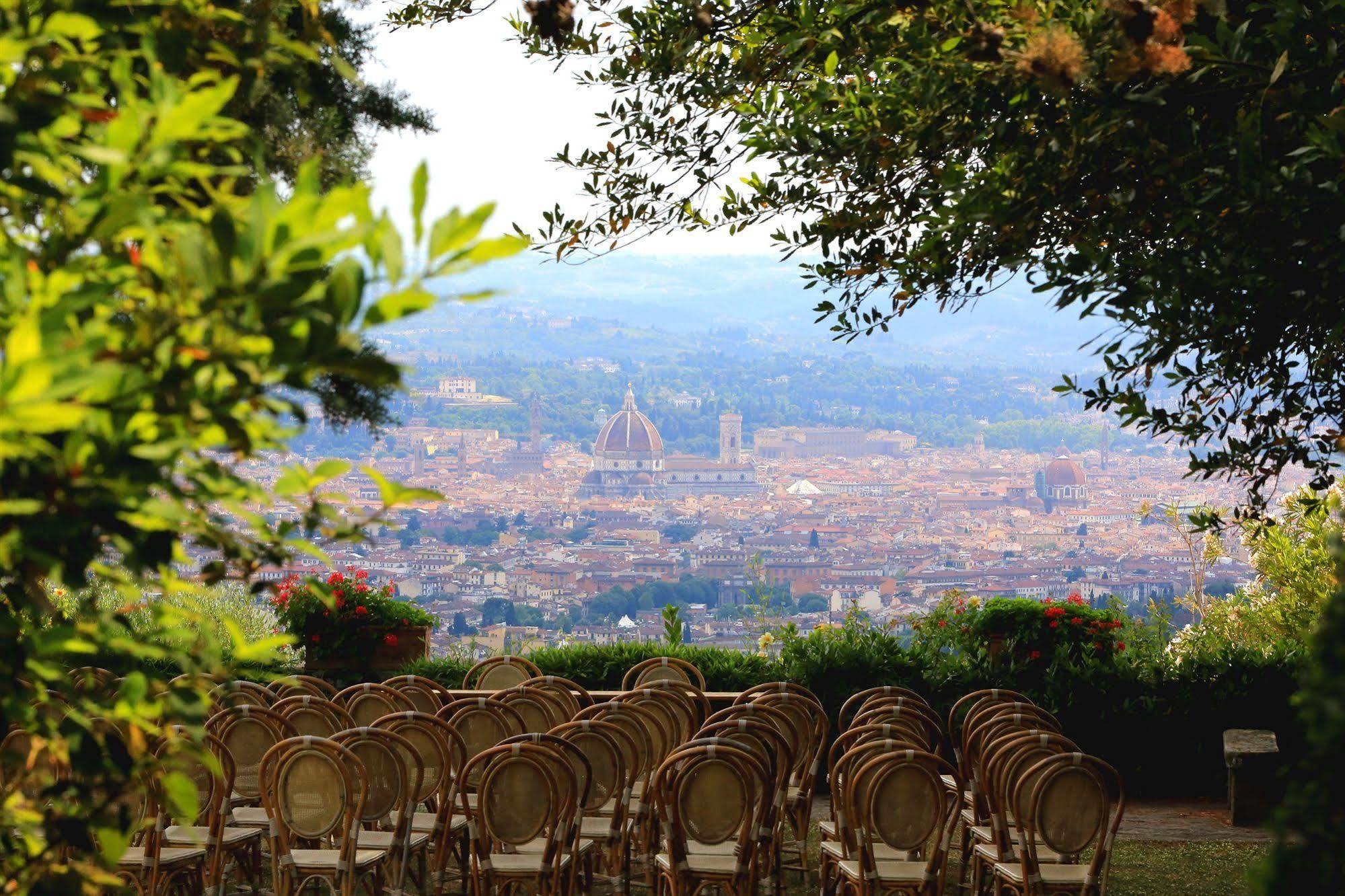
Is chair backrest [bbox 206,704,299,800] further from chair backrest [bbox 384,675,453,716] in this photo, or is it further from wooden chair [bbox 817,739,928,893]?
wooden chair [bbox 817,739,928,893]

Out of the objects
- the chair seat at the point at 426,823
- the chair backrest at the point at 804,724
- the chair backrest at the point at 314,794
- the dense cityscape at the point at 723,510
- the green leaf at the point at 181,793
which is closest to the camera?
the green leaf at the point at 181,793

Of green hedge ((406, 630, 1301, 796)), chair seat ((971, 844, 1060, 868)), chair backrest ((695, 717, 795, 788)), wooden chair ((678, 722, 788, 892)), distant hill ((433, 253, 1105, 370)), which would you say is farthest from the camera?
distant hill ((433, 253, 1105, 370))

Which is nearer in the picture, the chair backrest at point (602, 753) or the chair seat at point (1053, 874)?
the chair seat at point (1053, 874)

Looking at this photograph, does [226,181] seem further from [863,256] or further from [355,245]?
[863,256]

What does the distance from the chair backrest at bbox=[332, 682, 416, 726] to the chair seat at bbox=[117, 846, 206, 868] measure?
1172 millimetres

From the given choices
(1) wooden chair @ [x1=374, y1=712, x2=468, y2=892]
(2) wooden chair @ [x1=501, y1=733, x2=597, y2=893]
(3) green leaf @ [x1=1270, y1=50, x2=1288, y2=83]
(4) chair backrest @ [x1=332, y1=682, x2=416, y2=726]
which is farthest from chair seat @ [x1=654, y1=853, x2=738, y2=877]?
(3) green leaf @ [x1=1270, y1=50, x2=1288, y2=83]

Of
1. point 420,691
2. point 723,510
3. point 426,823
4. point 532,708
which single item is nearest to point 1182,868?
point 532,708

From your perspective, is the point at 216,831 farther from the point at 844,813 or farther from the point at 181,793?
the point at 181,793

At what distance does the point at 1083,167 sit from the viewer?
3.54 metres

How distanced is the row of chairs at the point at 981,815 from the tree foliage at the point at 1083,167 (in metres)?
1.77

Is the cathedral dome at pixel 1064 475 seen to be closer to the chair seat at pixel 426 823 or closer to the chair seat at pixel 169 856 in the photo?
the chair seat at pixel 426 823

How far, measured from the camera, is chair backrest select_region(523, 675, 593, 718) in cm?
692

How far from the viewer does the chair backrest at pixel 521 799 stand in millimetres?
5176

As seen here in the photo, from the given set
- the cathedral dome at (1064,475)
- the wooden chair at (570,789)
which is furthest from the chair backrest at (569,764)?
the cathedral dome at (1064,475)
